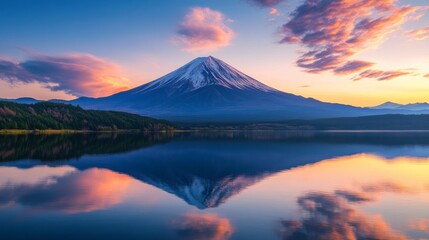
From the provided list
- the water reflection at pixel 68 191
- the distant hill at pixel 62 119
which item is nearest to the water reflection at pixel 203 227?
the water reflection at pixel 68 191

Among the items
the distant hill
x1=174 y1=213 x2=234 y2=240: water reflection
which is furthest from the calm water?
the distant hill

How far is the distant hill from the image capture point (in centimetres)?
8424

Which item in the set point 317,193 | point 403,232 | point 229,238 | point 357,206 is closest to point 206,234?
point 229,238

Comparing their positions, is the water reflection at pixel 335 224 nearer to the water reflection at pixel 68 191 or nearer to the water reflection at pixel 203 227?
the water reflection at pixel 203 227

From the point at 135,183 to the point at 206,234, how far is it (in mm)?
10220

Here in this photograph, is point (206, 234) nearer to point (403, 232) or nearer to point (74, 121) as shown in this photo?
point (403, 232)

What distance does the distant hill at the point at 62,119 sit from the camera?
276 feet

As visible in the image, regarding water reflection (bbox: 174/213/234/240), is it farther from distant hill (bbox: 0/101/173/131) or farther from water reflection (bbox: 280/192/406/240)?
distant hill (bbox: 0/101/173/131)

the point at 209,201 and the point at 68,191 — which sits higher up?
the point at 68,191

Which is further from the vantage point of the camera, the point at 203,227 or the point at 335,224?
the point at 335,224

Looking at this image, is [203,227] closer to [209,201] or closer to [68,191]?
[209,201]

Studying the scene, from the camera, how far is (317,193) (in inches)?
739

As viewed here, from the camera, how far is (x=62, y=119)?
99938mm

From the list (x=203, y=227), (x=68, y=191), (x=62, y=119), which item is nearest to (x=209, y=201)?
(x=203, y=227)
